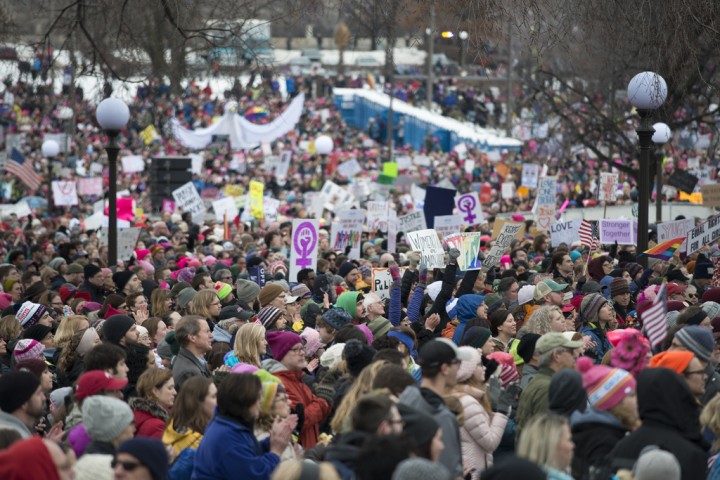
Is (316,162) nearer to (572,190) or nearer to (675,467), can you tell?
(572,190)

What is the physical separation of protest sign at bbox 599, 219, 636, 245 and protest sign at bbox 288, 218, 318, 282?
394cm

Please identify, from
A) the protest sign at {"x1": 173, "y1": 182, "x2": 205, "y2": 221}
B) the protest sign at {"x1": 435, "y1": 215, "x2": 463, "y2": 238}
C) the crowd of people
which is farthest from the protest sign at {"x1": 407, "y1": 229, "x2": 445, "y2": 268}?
the protest sign at {"x1": 173, "y1": 182, "x2": 205, "y2": 221}

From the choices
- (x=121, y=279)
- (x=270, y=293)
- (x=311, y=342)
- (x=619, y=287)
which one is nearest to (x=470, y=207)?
(x=121, y=279)

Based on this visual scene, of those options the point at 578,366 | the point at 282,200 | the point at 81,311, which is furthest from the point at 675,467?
the point at 282,200

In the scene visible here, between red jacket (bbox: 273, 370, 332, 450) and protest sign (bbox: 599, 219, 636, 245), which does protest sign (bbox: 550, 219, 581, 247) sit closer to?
protest sign (bbox: 599, 219, 636, 245)

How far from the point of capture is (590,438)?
648cm

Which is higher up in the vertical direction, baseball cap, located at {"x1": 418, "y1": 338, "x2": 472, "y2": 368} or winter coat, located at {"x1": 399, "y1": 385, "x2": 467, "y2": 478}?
baseball cap, located at {"x1": 418, "y1": 338, "x2": 472, "y2": 368}

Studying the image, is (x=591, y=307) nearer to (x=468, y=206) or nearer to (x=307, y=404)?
(x=307, y=404)

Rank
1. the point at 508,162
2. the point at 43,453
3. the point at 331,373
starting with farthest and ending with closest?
the point at 508,162
the point at 331,373
the point at 43,453

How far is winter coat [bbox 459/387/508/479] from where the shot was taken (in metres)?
7.16

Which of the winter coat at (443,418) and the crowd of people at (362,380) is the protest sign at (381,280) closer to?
the crowd of people at (362,380)

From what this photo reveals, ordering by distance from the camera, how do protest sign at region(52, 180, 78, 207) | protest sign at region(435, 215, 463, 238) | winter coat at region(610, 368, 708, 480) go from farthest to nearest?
protest sign at region(52, 180, 78, 207), protest sign at region(435, 215, 463, 238), winter coat at region(610, 368, 708, 480)

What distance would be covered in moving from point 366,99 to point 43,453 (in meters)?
50.1

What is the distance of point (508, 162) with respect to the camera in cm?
4247
